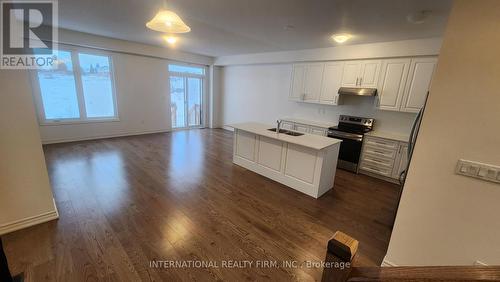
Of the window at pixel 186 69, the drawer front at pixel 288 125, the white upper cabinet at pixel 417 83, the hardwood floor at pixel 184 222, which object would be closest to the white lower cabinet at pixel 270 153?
the hardwood floor at pixel 184 222

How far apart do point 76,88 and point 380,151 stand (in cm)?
719

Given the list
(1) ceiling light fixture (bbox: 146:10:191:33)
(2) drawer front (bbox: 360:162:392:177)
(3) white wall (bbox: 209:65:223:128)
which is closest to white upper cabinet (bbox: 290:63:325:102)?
(2) drawer front (bbox: 360:162:392:177)

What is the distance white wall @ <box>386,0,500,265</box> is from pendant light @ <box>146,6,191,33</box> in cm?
230

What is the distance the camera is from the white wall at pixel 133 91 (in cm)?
512

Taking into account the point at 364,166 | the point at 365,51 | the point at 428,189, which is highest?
the point at 365,51

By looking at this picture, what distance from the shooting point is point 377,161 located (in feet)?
13.3

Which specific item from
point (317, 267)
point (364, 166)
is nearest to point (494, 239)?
point (317, 267)

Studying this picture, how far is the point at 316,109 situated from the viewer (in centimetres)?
547

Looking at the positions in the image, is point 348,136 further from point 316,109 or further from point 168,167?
point 168,167

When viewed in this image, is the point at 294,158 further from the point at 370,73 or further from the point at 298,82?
the point at 298,82

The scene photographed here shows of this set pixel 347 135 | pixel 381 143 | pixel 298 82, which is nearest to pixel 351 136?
pixel 347 135

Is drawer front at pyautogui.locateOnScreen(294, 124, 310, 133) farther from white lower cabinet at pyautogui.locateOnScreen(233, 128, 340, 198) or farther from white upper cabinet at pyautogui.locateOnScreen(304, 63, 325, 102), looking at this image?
white lower cabinet at pyautogui.locateOnScreen(233, 128, 340, 198)

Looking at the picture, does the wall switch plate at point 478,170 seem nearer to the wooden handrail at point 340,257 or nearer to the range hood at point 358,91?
the wooden handrail at point 340,257

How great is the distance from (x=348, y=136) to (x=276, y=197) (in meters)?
2.21
